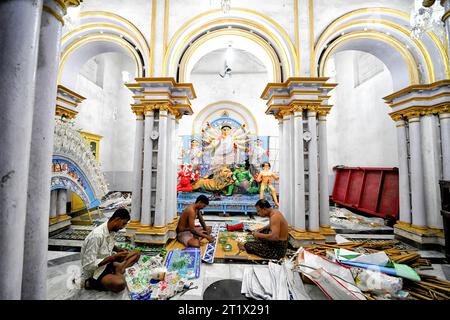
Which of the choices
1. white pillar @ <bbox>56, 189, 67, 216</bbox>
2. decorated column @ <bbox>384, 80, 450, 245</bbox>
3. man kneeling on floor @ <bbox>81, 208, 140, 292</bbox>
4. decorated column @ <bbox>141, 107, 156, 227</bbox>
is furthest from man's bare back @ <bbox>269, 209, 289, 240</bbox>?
white pillar @ <bbox>56, 189, 67, 216</bbox>

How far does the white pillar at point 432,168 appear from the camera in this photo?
4.16 meters

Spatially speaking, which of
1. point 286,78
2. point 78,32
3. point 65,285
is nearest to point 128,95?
point 78,32

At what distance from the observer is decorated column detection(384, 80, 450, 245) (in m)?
4.15

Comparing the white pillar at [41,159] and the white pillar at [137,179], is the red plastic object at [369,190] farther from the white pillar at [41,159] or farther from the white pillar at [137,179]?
the white pillar at [41,159]

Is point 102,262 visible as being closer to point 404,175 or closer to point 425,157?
point 404,175

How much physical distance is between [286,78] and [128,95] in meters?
9.36

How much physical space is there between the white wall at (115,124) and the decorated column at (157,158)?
6.33 meters

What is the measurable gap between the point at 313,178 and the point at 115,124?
1038 cm

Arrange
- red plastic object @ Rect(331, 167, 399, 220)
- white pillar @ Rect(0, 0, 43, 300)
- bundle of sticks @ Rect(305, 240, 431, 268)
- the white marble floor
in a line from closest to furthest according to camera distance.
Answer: white pillar @ Rect(0, 0, 43, 300)
the white marble floor
bundle of sticks @ Rect(305, 240, 431, 268)
red plastic object @ Rect(331, 167, 399, 220)

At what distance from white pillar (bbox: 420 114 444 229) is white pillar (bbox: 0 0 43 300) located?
6.64 meters

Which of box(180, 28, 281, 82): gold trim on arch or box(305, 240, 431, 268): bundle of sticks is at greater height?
box(180, 28, 281, 82): gold trim on arch

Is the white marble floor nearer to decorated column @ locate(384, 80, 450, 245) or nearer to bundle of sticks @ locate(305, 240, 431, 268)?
bundle of sticks @ locate(305, 240, 431, 268)

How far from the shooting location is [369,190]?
700 cm

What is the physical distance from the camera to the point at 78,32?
14.9 ft
